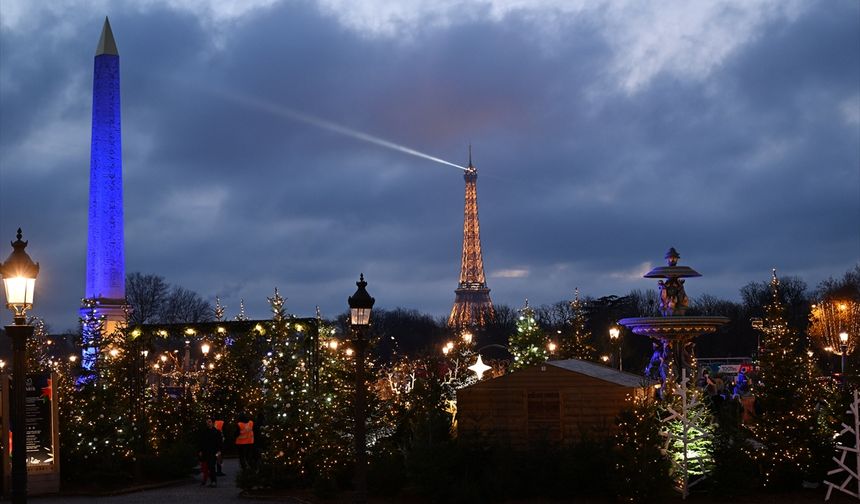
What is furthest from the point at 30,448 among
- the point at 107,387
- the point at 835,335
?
the point at 835,335

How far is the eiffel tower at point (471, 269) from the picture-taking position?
13462cm

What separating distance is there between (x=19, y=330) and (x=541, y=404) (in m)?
11.2

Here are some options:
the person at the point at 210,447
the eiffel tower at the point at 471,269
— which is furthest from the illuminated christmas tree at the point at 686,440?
the eiffel tower at the point at 471,269

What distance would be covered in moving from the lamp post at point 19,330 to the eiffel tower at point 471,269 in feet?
393

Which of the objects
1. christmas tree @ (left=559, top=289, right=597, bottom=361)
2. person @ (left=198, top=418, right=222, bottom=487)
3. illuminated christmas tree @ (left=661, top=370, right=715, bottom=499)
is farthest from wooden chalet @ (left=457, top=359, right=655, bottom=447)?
christmas tree @ (left=559, top=289, right=597, bottom=361)

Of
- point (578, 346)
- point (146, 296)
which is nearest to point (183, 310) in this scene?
point (146, 296)

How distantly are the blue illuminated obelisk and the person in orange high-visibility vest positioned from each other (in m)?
30.4

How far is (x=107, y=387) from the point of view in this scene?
86.4ft

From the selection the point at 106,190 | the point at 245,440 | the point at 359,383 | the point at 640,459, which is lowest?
the point at 640,459

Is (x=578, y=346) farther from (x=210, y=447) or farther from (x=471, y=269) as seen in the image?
(x=471, y=269)

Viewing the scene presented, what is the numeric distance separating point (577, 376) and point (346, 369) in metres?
4.97

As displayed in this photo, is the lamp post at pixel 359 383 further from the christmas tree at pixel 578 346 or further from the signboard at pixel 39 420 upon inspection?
the christmas tree at pixel 578 346

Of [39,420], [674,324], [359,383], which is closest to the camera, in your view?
[359,383]

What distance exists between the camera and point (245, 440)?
25.8m
